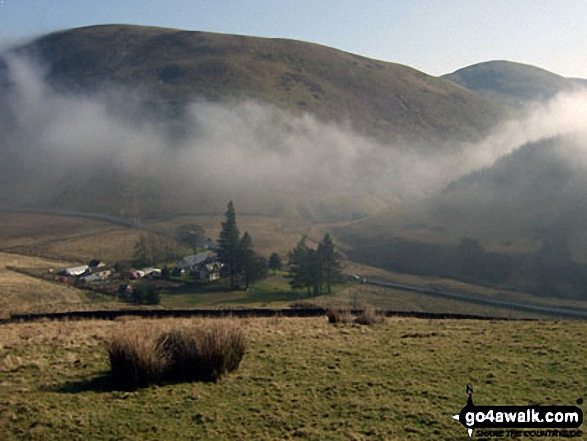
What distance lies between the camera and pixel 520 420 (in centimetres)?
1106

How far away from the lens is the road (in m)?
68.9

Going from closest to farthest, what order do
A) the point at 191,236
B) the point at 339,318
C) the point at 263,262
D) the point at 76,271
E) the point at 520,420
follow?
the point at 520,420 < the point at 339,318 < the point at 76,271 < the point at 263,262 < the point at 191,236

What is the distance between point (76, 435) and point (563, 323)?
24.2 m

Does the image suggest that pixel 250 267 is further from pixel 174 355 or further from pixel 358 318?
pixel 174 355

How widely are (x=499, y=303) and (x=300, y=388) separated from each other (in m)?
70.1

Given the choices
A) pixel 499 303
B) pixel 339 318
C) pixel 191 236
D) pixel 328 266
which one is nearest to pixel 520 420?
pixel 339 318

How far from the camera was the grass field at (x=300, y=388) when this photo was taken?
10.6 meters

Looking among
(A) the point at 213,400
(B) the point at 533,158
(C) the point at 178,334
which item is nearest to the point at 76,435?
(A) the point at 213,400

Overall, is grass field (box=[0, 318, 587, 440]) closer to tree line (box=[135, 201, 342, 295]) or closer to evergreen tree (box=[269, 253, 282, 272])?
tree line (box=[135, 201, 342, 295])

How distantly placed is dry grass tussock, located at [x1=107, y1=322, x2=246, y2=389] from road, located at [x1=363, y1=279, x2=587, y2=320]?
65.8 metres

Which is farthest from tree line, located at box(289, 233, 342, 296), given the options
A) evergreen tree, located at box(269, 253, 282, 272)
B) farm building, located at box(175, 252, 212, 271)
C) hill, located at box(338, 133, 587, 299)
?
hill, located at box(338, 133, 587, 299)

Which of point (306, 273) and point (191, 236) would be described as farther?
point (191, 236)

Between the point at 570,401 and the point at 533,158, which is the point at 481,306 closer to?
the point at 570,401

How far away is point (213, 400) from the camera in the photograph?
12.1 meters
